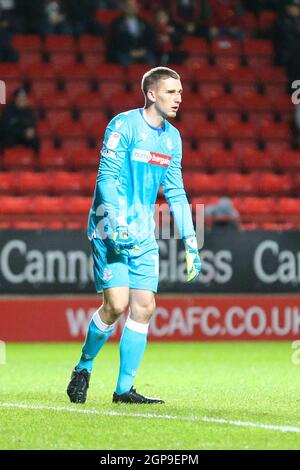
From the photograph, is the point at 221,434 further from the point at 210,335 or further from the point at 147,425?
the point at 210,335

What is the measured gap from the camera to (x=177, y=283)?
1362 cm

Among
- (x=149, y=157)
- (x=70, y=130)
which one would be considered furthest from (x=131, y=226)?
(x=70, y=130)

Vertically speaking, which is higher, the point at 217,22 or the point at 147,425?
the point at 217,22

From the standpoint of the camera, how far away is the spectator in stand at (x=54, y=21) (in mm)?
18266

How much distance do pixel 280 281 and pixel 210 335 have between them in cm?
104

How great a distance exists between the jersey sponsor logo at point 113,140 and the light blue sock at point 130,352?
43.8 inches

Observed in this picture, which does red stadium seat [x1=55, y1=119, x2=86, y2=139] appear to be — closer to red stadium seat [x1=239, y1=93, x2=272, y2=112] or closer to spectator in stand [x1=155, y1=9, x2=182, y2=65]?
spectator in stand [x1=155, y1=9, x2=182, y2=65]

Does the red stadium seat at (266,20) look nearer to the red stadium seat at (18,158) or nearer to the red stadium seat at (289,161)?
the red stadium seat at (289,161)

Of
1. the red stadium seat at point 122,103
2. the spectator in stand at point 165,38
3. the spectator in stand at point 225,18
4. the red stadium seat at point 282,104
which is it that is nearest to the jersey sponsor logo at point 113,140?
the red stadium seat at point 122,103

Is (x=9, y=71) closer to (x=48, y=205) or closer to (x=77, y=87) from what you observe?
(x=77, y=87)

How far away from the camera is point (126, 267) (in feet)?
24.1

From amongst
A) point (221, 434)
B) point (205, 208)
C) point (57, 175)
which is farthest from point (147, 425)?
point (57, 175)

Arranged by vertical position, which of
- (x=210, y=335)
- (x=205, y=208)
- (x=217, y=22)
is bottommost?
(x=210, y=335)
